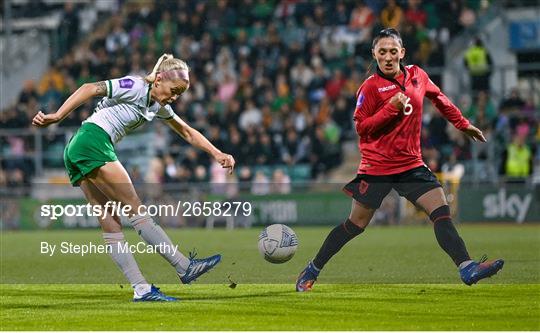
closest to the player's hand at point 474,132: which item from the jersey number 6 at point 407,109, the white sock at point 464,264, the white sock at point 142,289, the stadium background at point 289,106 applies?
the jersey number 6 at point 407,109

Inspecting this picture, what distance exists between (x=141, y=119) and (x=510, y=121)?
16525mm

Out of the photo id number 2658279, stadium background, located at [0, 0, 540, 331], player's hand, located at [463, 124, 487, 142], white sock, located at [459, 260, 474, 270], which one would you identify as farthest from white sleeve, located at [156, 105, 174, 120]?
the photo id number 2658279

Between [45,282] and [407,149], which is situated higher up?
[407,149]

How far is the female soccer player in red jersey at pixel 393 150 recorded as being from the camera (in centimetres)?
999

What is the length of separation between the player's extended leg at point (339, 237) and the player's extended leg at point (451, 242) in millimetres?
517

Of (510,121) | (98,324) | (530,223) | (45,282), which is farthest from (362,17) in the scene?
(98,324)

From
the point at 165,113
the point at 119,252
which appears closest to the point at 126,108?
the point at 165,113

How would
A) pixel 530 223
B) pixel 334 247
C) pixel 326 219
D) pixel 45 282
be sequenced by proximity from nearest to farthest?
pixel 334 247 → pixel 45 282 → pixel 530 223 → pixel 326 219

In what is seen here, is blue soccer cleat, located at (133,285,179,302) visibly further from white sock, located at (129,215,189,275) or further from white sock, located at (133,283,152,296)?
white sock, located at (129,215,189,275)

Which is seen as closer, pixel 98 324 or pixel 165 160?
pixel 98 324

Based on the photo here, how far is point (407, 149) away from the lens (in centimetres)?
1020

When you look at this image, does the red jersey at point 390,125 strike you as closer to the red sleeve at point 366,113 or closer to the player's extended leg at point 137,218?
the red sleeve at point 366,113

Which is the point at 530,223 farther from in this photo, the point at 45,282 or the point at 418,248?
the point at 45,282

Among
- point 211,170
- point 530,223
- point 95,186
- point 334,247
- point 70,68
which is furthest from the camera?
point 70,68
